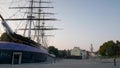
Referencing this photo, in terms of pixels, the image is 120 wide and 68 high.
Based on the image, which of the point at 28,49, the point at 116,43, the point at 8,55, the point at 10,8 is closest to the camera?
the point at 8,55

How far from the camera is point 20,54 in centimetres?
3809

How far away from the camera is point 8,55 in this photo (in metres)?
35.9

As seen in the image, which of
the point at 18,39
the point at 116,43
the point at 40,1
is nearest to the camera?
the point at 18,39

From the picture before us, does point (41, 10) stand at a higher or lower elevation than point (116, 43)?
higher

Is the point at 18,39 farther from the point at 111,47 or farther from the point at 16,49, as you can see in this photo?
the point at 111,47

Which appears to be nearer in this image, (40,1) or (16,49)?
(16,49)

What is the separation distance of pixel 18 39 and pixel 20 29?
18.4 metres

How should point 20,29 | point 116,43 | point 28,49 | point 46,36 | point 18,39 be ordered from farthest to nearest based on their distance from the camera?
point 116,43 < point 46,36 < point 20,29 < point 18,39 < point 28,49

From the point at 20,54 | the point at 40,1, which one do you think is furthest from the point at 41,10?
the point at 20,54

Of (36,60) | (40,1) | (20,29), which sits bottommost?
(36,60)

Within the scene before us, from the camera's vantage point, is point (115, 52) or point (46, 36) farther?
point (115, 52)

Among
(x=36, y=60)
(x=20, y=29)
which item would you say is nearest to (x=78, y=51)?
(x=20, y=29)

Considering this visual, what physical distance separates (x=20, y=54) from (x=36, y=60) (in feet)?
22.6

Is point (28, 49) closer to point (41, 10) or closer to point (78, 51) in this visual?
point (41, 10)
